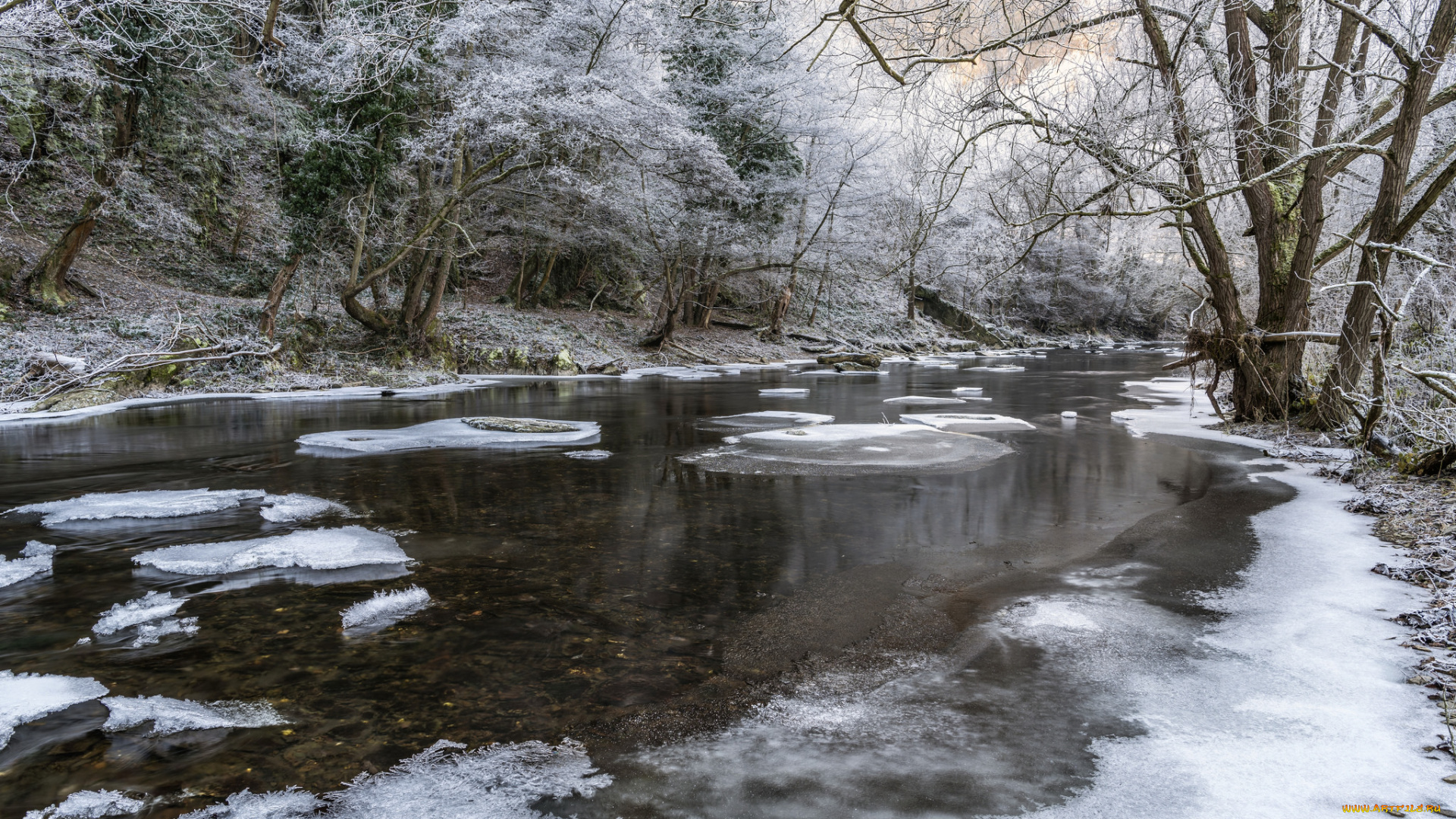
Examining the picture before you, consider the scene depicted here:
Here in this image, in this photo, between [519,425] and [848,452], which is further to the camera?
[519,425]

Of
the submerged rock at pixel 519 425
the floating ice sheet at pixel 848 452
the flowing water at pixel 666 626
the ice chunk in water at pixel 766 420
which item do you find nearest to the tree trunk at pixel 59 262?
the flowing water at pixel 666 626

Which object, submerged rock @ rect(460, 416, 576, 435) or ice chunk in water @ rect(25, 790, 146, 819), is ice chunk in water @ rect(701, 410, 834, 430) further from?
ice chunk in water @ rect(25, 790, 146, 819)

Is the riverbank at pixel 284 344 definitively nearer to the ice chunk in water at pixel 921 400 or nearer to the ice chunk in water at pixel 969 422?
the ice chunk in water at pixel 921 400

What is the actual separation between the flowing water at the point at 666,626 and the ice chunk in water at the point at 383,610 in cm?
8

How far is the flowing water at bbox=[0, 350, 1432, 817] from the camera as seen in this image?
214cm

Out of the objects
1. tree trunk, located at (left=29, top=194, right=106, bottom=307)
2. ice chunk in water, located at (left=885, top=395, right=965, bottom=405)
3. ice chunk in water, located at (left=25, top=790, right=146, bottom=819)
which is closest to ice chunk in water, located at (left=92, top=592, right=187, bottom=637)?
ice chunk in water, located at (left=25, top=790, right=146, bottom=819)

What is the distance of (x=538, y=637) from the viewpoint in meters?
3.06

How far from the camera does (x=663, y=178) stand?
21.0 metres

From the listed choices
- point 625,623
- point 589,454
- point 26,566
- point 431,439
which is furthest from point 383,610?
point 431,439

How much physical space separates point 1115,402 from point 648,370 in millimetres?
11212

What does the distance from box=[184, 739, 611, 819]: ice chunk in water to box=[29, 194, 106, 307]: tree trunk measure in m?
15.2

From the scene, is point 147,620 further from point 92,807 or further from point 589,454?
point 589,454

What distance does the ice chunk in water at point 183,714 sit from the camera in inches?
91.7

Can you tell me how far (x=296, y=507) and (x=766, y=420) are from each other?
620 cm
